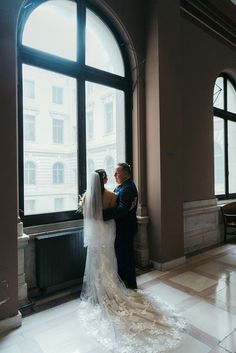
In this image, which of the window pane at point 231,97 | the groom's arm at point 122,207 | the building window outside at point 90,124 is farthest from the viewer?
the window pane at point 231,97

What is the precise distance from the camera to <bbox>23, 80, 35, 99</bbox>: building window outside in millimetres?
3002

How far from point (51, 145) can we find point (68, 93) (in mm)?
748

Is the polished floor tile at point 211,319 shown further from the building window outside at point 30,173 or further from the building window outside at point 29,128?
the building window outside at point 29,128

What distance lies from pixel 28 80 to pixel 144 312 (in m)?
2.85

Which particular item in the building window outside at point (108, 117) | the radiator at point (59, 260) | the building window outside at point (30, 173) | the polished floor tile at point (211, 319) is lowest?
the polished floor tile at point (211, 319)

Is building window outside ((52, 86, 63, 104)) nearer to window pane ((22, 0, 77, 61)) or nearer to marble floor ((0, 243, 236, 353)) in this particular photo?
window pane ((22, 0, 77, 61))

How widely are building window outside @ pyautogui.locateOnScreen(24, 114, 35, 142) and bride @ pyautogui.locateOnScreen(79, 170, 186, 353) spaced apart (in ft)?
3.16

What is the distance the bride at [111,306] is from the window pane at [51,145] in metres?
0.67

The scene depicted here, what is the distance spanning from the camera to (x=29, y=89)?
9.95 ft

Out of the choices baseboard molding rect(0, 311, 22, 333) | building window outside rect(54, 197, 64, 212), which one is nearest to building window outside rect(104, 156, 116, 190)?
building window outside rect(54, 197, 64, 212)

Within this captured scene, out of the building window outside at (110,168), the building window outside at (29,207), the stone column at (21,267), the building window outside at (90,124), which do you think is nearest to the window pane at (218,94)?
the building window outside at (110,168)

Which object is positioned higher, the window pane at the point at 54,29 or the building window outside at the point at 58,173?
the window pane at the point at 54,29

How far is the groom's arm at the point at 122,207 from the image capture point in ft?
9.19

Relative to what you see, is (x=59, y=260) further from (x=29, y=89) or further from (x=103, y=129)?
(x=29, y=89)
